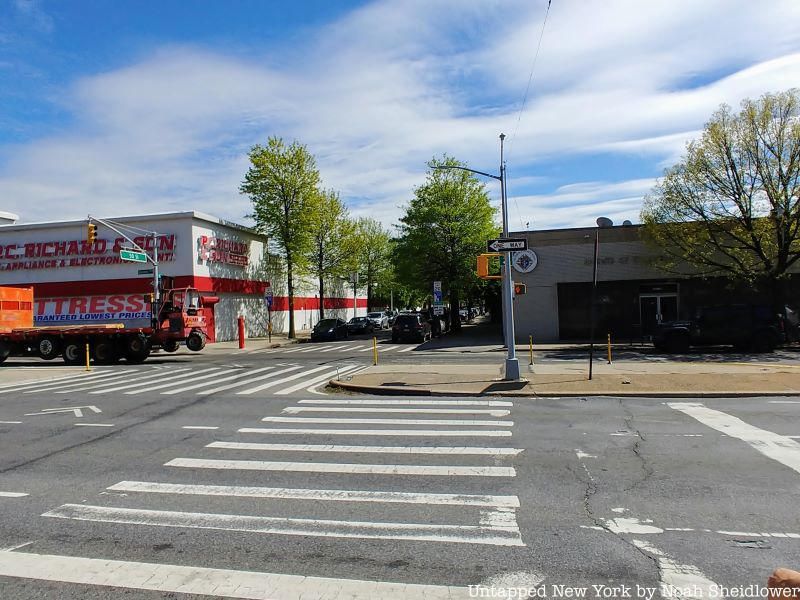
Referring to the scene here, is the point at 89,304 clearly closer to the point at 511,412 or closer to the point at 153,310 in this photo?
the point at 153,310

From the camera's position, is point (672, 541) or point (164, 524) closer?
point (672, 541)

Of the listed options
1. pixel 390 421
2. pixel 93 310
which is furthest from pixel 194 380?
pixel 93 310

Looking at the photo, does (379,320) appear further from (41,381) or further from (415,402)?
(415,402)

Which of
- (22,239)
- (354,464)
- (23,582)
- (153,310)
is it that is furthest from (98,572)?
(22,239)

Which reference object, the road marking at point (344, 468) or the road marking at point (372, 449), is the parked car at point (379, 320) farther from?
the road marking at point (344, 468)

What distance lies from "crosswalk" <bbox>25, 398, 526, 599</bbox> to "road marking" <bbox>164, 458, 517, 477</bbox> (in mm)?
13

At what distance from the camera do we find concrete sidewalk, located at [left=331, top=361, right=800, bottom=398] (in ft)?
45.1

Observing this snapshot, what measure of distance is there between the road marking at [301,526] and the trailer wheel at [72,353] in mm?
22255

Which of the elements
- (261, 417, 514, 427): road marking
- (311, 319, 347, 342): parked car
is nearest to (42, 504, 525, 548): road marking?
(261, 417, 514, 427): road marking

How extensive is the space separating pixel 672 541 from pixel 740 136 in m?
27.0

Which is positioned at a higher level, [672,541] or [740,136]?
[740,136]

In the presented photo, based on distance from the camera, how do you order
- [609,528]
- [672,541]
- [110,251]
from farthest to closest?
[110,251]
[609,528]
[672,541]

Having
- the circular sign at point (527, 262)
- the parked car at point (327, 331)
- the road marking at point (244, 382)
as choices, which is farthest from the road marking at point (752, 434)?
the parked car at point (327, 331)

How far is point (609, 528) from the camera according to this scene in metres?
5.28
